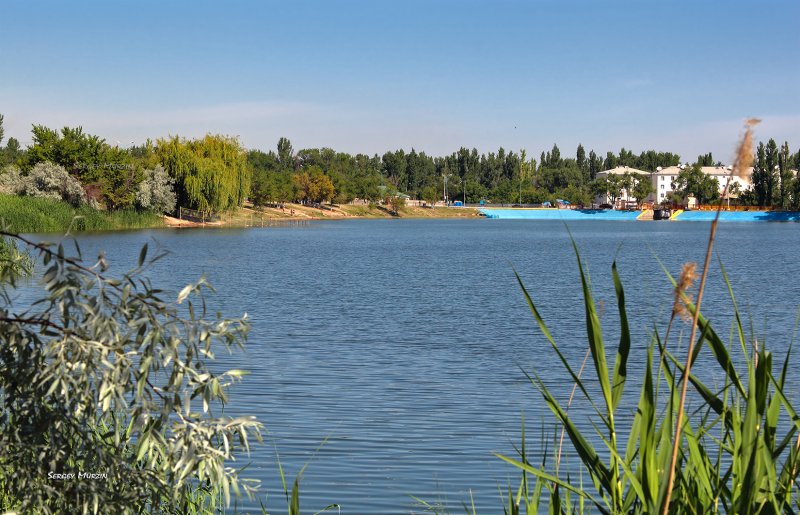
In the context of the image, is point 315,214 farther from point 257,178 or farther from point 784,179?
point 784,179

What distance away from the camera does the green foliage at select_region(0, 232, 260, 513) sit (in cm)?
428

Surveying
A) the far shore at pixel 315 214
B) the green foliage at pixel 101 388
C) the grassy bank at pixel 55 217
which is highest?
the green foliage at pixel 101 388

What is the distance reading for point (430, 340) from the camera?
21.9 m

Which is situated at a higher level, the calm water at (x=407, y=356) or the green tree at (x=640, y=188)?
the green tree at (x=640, y=188)

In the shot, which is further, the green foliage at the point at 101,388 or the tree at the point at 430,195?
the tree at the point at 430,195

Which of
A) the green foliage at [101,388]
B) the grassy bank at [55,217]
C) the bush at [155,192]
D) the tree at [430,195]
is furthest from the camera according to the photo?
the tree at [430,195]

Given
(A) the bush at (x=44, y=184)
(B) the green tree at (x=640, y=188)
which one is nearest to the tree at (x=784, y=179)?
(B) the green tree at (x=640, y=188)

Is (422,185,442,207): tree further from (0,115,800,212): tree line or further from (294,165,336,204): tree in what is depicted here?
(294,165,336,204): tree

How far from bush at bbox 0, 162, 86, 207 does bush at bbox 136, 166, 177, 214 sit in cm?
804

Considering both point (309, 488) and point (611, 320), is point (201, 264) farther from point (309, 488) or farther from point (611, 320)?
point (309, 488)

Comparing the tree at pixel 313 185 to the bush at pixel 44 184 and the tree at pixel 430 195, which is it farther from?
the bush at pixel 44 184

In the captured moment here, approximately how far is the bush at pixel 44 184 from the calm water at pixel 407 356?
24.0 meters

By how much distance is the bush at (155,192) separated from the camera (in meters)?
82.2

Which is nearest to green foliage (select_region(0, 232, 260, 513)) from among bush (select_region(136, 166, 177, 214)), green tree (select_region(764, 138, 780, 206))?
bush (select_region(136, 166, 177, 214))
